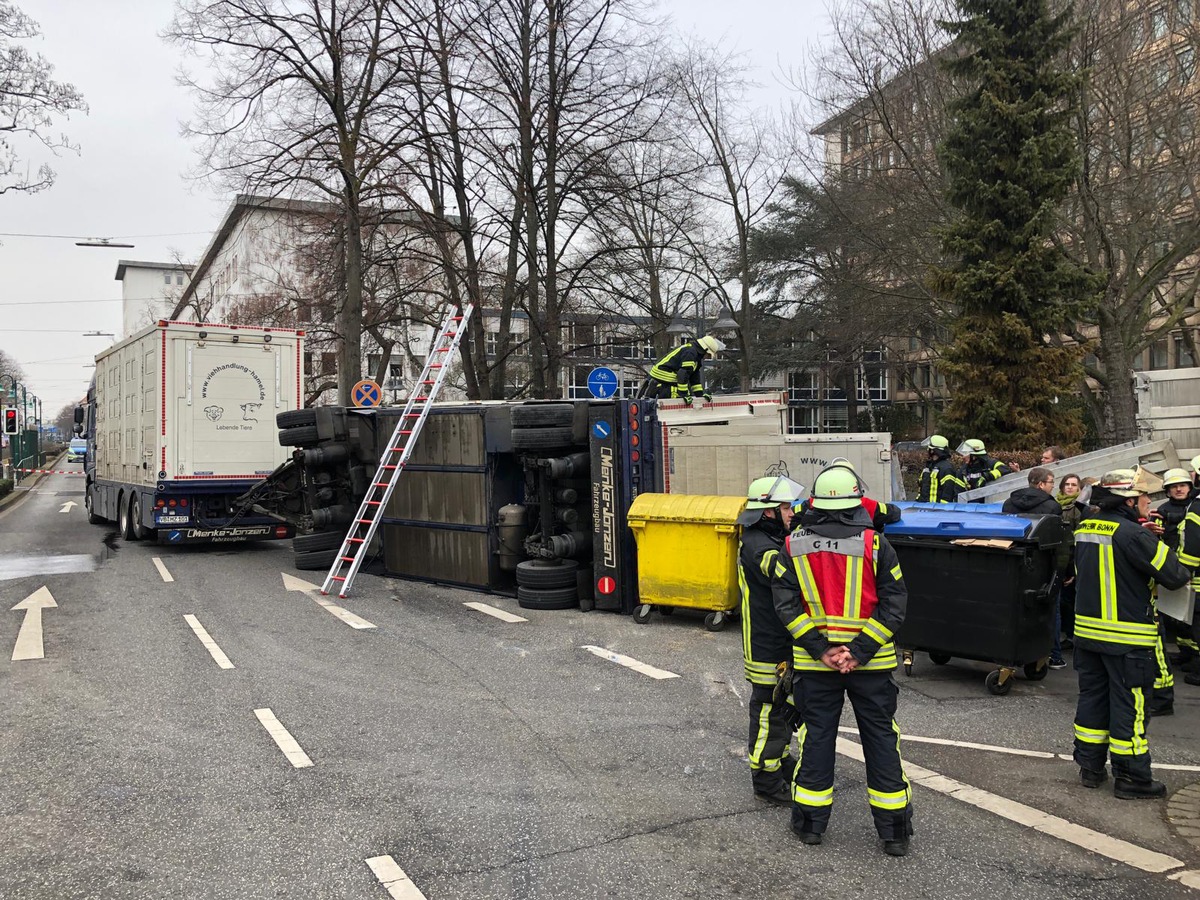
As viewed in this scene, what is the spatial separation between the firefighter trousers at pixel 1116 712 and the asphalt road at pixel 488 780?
0.21 meters

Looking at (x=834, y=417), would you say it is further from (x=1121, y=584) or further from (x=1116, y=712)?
(x=1116, y=712)

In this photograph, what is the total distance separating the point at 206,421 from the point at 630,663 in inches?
382

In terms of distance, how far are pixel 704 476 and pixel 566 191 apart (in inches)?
511

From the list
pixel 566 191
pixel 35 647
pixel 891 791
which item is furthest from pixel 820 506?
pixel 566 191

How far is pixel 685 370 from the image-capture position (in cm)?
1130

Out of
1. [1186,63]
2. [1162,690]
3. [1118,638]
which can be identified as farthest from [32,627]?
[1186,63]

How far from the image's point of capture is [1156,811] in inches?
197

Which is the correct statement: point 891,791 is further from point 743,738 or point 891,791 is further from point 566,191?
point 566,191

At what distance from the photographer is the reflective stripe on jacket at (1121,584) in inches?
Answer: 210

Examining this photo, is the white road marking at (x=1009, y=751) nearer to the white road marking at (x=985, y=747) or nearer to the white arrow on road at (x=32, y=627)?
the white road marking at (x=985, y=747)

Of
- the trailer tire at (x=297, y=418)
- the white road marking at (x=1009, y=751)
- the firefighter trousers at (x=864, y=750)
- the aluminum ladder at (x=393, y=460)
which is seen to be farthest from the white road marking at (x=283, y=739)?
the trailer tire at (x=297, y=418)

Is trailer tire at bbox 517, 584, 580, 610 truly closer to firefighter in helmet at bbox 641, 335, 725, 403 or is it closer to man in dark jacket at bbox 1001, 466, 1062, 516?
firefighter in helmet at bbox 641, 335, 725, 403

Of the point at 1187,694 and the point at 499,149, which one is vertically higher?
the point at 499,149

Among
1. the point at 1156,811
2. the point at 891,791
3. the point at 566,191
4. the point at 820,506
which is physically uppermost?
the point at 566,191
